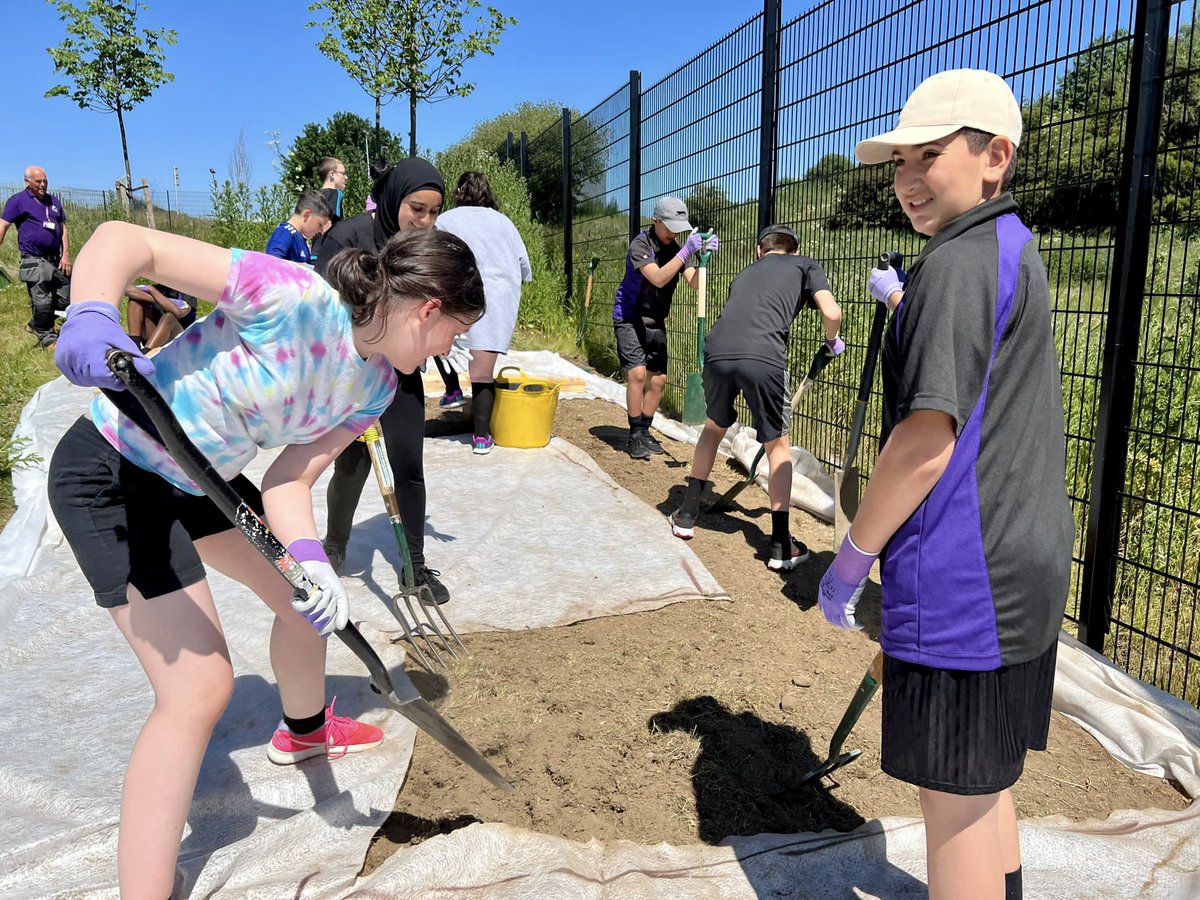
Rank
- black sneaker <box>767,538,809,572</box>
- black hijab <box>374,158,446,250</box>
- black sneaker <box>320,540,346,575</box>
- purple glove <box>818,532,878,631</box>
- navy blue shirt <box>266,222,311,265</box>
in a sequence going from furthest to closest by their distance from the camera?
1. navy blue shirt <box>266,222,311,265</box>
2. black sneaker <box>767,538,809,572</box>
3. black sneaker <box>320,540,346,575</box>
4. black hijab <box>374,158,446,250</box>
5. purple glove <box>818,532,878,631</box>

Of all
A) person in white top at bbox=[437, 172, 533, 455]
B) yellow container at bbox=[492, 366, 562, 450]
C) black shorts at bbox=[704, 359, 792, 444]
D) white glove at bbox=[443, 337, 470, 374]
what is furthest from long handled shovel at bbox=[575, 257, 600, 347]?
black shorts at bbox=[704, 359, 792, 444]

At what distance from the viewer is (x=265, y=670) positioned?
2787 millimetres

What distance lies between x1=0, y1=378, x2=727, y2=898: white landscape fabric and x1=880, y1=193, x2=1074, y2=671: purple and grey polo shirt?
1.36m

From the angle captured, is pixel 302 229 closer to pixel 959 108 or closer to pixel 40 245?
pixel 40 245

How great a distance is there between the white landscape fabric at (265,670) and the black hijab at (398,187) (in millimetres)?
1401

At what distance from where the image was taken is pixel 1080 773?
2.46 m

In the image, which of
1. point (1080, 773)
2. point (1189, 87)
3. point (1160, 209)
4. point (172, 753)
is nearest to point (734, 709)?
point (1080, 773)

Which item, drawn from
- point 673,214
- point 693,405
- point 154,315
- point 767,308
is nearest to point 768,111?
point 673,214

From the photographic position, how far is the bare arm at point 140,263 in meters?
1.45

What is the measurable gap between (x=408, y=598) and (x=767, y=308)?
2.08m

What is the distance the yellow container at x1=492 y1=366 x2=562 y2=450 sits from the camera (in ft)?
17.8

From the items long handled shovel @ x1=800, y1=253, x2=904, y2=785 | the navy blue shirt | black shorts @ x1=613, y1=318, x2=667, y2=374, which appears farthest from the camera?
black shorts @ x1=613, y1=318, x2=667, y2=374

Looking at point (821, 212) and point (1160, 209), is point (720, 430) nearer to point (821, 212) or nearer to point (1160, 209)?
point (821, 212)

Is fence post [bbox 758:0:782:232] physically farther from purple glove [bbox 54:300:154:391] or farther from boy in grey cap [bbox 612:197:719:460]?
purple glove [bbox 54:300:154:391]
